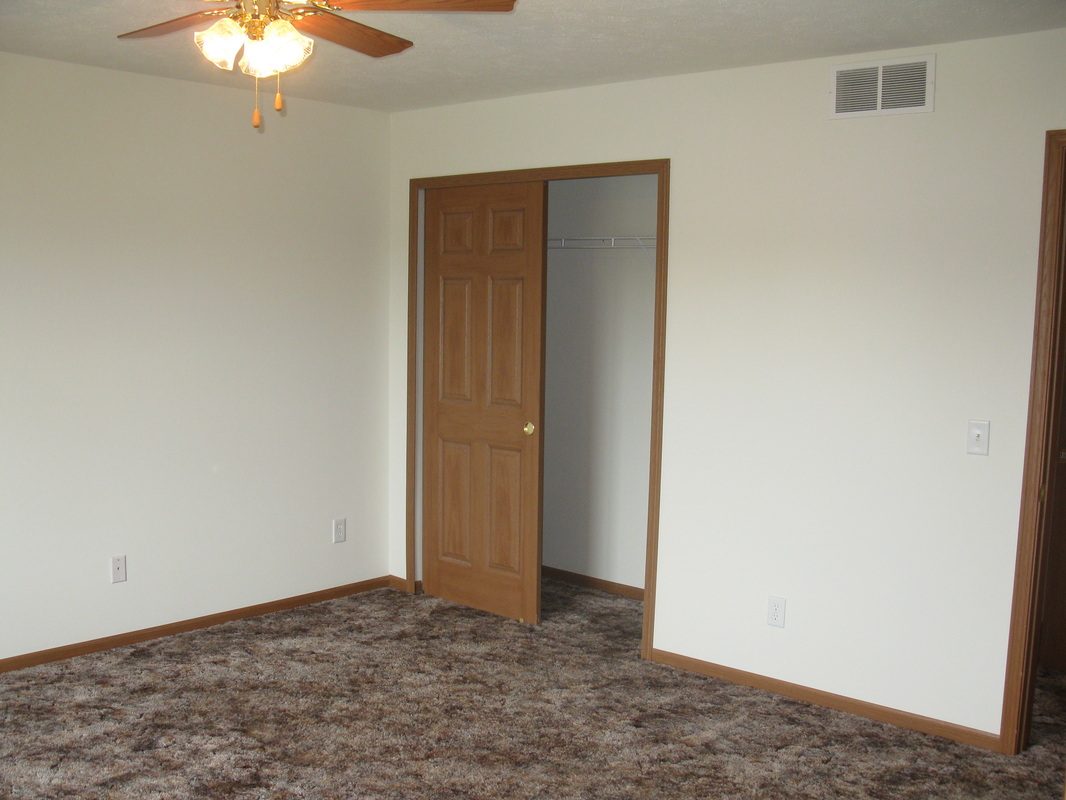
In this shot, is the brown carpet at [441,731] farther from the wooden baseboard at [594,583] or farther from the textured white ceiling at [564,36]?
the textured white ceiling at [564,36]

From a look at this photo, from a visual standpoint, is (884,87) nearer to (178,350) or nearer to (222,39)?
(222,39)

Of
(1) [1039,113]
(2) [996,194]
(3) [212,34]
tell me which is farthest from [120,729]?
(1) [1039,113]

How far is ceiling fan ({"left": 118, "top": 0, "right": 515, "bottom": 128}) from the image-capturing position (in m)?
1.97

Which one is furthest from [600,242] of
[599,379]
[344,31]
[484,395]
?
[344,31]

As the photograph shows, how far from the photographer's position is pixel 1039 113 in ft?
9.56

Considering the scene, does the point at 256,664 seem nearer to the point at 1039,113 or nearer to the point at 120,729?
the point at 120,729

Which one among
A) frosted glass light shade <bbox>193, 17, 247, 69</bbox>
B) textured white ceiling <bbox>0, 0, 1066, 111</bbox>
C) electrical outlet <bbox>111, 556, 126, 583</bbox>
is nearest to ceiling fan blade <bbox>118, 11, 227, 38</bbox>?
frosted glass light shade <bbox>193, 17, 247, 69</bbox>

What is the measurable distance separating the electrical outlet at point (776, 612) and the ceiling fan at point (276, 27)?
241 cm

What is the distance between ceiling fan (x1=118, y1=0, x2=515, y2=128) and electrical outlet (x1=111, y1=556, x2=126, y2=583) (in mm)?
2395

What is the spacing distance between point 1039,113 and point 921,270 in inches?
23.4

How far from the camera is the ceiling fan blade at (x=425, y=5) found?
2.11 metres

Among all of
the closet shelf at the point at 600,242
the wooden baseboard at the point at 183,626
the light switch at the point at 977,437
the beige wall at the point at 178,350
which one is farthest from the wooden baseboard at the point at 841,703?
the closet shelf at the point at 600,242

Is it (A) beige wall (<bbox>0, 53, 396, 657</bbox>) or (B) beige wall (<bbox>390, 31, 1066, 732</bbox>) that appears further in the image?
(A) beige wall (<bbox>0, 53, 396, 657</bbox>)

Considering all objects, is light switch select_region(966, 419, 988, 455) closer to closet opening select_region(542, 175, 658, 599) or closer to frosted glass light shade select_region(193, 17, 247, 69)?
closet opening select_region(542, 175, 658, 599)
